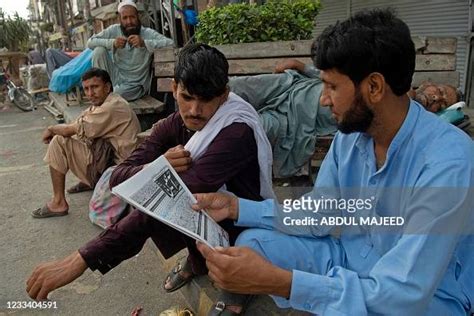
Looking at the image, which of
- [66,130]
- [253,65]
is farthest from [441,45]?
[66,130]

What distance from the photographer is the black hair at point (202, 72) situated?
1863 millimetres

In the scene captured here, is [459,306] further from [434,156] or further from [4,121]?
[4,121]

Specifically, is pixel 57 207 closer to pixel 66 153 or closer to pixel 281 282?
pixel 66 153

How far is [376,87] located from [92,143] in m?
2.92

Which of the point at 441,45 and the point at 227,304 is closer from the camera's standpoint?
the point at 227,304

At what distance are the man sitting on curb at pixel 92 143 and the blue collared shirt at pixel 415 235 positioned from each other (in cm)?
272

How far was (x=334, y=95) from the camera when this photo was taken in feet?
4.44

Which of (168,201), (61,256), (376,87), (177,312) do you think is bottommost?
(61,256)

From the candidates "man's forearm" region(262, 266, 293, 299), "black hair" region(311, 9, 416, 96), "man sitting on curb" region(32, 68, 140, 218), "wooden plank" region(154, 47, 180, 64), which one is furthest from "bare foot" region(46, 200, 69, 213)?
"black hair" region(311, 9, 416, 96)

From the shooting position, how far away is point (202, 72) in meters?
1.86

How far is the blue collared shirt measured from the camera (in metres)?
1.09

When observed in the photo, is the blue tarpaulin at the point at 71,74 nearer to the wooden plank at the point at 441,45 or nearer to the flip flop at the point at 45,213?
the flip flop at the point at 45,213

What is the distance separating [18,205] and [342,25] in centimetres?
377

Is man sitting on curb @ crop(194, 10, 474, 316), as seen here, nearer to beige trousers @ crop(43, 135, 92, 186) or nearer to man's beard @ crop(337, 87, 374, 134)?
man's beard @ crop(337, 87, 374, 134)
